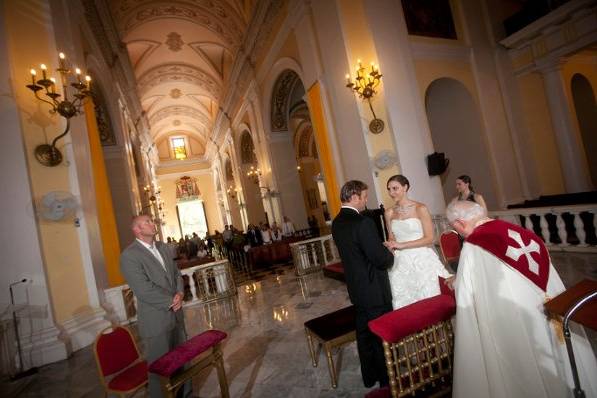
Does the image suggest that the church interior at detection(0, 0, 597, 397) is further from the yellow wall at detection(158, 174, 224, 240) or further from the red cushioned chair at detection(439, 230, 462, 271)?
the yellow wall at detection(158, 174, 224, 240)

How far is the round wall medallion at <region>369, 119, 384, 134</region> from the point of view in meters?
6.84

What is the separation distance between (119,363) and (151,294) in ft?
2.19

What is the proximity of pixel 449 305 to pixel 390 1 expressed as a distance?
297 inches

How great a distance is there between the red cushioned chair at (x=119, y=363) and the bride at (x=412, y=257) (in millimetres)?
2186

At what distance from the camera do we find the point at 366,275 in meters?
2.20

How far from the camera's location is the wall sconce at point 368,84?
6.48 metres

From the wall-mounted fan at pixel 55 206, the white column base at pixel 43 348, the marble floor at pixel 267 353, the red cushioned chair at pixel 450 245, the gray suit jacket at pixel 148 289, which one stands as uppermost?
the wall-mounted fan at pixel 55 206

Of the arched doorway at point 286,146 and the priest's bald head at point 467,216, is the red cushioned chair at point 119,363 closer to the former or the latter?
the priest's bald head at point 467,216

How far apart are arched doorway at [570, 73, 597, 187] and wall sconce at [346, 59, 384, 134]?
27.6 ft

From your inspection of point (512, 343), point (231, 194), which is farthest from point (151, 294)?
point (231, 194)

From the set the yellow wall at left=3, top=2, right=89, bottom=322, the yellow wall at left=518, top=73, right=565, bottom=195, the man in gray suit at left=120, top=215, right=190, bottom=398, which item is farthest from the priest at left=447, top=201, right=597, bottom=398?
the yellow wall at left=518, top=73, right=565, bottom=195

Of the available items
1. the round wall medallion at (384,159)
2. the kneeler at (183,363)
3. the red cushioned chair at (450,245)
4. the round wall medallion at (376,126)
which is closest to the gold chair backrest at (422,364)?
the kneeler at (183,363)

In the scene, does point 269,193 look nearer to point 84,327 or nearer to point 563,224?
point 84,327

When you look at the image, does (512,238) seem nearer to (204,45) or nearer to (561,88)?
(561,88)
